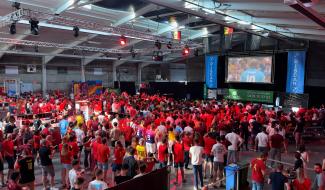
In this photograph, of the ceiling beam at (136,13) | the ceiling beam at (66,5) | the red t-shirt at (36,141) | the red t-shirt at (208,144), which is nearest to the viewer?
the red t-shirt at (208,144)

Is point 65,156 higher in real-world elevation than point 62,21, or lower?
lower

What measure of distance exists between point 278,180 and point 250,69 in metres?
15.2

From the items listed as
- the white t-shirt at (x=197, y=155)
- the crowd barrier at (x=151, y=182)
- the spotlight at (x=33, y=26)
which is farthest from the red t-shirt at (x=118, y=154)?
the spotlight at (x=33, y=26)

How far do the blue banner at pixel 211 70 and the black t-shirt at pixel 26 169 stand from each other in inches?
686

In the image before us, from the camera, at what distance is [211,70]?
22531mm

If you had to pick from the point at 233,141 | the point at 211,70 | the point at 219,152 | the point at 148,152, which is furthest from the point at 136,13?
the point at 219,152

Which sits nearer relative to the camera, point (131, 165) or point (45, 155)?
point (131, 165)

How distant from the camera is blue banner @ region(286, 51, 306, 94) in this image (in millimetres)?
16938

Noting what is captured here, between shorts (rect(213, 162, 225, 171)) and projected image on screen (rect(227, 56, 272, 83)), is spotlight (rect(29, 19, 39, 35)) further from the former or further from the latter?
projected image on screen (rect(227, 56, 272, 83))

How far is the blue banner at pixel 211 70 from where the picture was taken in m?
22.3

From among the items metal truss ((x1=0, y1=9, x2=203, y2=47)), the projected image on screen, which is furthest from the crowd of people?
the projected image on screen

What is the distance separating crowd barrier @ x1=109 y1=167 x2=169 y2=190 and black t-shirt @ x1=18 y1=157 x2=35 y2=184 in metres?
2.91

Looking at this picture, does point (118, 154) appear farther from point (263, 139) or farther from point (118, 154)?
point (263, 139)

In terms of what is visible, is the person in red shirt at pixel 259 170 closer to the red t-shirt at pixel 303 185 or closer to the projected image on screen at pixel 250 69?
the red t-shirt at pixel 303 185
